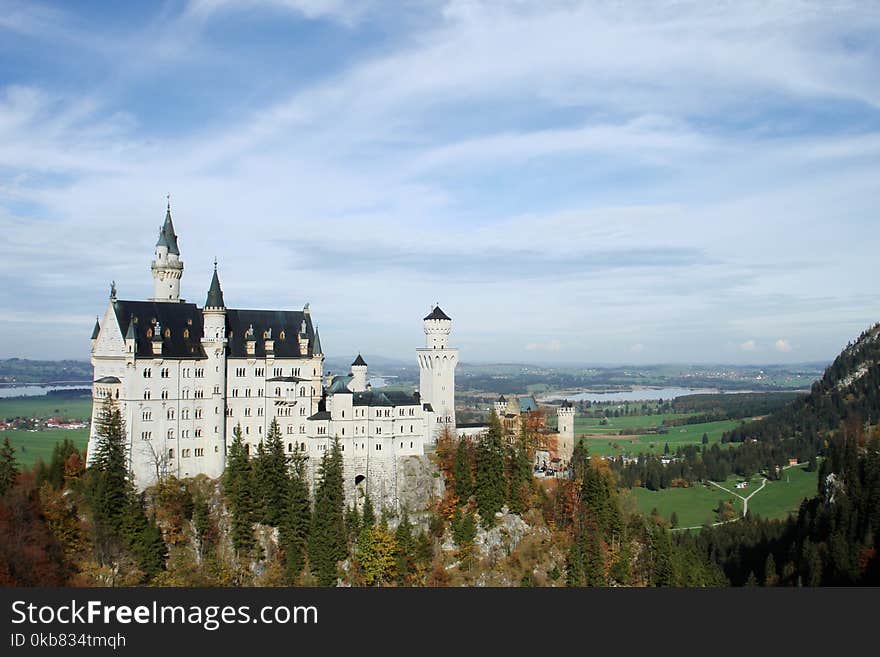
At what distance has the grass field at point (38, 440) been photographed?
404ft

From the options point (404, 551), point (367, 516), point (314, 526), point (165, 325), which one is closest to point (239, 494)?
point (314, 526)

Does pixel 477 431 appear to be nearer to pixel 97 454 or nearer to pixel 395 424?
pixel 395 424

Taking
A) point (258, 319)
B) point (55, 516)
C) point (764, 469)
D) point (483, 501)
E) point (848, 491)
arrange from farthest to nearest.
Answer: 1. point (764, 469)
2. point (848, 491)
3. point (258, 319)
4. point (483, 501)
5. point (55, 516)

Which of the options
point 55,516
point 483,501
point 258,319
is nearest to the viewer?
point 55,516

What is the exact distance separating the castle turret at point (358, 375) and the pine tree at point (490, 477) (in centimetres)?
1346

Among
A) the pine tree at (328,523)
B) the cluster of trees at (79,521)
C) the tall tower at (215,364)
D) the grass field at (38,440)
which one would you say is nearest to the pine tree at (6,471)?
the cluster of trees at (79,521)

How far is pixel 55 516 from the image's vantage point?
66250mm

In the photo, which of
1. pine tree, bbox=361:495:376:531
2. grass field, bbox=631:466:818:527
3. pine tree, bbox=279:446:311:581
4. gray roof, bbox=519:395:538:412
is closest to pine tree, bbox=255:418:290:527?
pine tree, bbox=279:446:311:581

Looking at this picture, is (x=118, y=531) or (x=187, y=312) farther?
(x=187, y=312)

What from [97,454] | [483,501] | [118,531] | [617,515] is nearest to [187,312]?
[97,454]

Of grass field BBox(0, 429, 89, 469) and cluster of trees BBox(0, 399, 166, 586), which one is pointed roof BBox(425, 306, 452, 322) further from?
grass field BBox(0, 429, 89, 469)

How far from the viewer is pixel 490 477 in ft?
255

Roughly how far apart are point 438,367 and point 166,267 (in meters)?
29.1

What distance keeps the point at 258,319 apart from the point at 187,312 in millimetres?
7162
